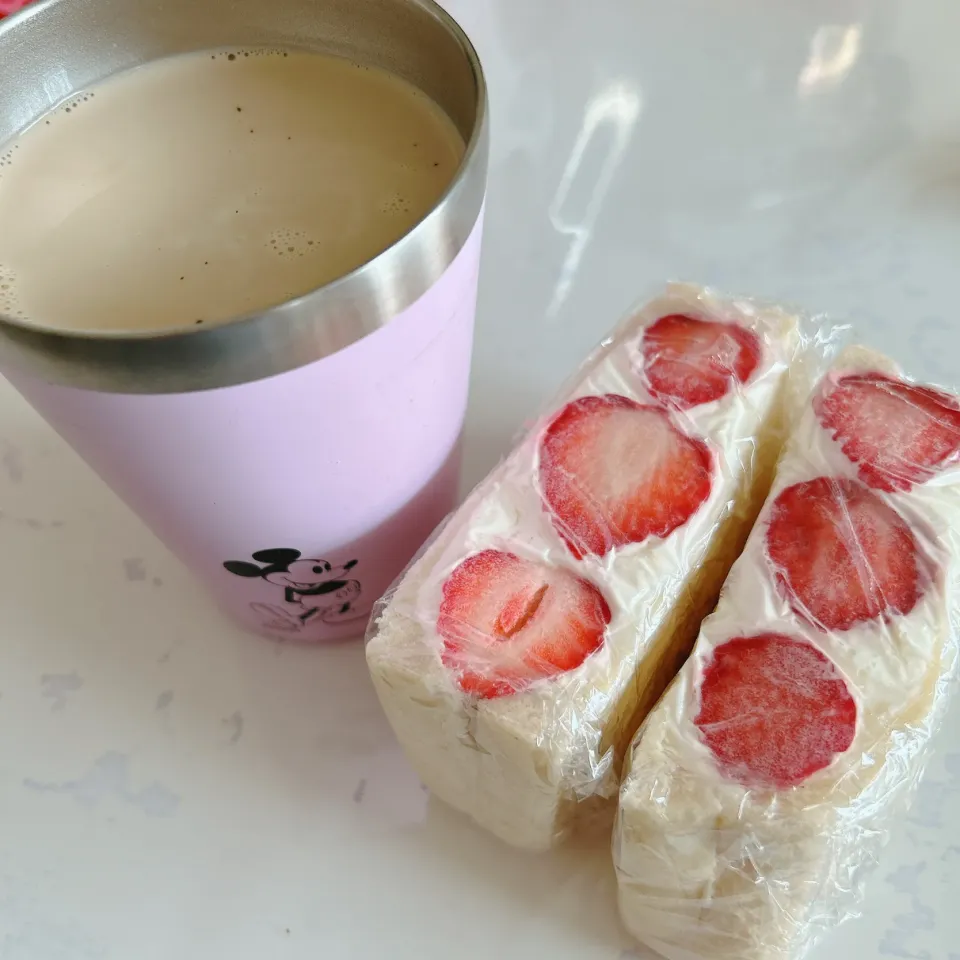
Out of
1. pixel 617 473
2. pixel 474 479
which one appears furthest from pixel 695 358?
pixel 474 479

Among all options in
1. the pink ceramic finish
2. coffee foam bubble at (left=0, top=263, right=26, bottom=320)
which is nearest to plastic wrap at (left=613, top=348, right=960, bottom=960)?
the pink ceramic finish

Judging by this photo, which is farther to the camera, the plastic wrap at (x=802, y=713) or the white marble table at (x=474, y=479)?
the white marble table at (x=474, y=479)

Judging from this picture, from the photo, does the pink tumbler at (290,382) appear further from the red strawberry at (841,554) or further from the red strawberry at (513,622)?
the red strawberry at (841,554)

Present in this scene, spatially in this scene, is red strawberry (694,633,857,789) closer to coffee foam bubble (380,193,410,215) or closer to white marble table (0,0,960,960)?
white marble table (0,0,960,960)

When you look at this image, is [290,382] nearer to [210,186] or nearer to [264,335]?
[264,335]

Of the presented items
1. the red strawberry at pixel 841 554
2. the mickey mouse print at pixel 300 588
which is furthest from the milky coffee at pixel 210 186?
the red strawberry at pixel 841 554

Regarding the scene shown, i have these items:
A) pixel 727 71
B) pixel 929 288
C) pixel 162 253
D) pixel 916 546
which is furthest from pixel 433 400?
pixel 727 71
